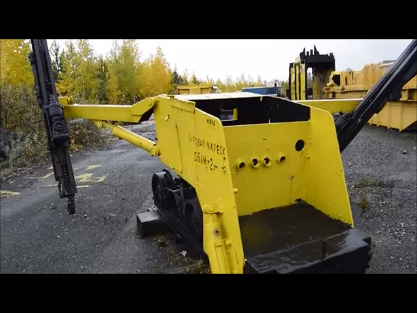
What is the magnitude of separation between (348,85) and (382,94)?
948cm

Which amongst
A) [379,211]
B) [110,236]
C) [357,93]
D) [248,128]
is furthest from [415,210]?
[357,93]

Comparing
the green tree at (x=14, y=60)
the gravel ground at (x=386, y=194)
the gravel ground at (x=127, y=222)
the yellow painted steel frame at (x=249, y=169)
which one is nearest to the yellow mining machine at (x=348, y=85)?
the gravel ground at (x=386, y=194)

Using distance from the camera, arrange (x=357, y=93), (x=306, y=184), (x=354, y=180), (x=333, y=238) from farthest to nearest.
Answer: (x=357, y=93) < (x=354, y=180) < (x=306, y=184) < (x=333, y=238)

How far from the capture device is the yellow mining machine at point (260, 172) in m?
2.89

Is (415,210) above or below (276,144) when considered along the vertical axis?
below

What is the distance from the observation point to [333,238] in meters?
2.96

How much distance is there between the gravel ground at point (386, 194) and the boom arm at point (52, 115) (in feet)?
12.0

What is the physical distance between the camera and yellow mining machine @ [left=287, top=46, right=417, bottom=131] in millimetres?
9062

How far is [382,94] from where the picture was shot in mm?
3479

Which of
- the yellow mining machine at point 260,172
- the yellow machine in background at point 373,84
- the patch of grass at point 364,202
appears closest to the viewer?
the yellow mining machine at point 260,172

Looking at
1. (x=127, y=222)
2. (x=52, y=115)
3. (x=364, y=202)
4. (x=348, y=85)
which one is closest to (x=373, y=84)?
(x=348, y=85)

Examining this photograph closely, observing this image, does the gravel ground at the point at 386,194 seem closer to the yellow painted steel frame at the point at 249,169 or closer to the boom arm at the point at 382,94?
the yellow painted steel frame at the point at 249,169

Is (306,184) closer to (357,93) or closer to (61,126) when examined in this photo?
(61,126)

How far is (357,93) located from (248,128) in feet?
31.3
